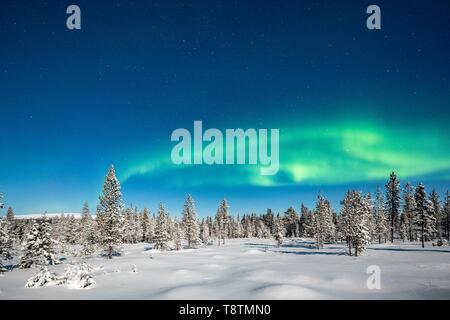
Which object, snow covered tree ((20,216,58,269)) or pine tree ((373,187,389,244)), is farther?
pine tree ((373,187,389,244))

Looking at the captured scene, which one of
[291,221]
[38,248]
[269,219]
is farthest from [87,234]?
[269,219]

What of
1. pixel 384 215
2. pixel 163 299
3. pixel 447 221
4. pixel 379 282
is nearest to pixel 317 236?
pixel 384 215

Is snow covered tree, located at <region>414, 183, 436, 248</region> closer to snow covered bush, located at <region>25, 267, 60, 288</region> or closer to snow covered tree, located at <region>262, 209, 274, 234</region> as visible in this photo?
snow covered bush, located at <region>25, 267, 60, 288</region>

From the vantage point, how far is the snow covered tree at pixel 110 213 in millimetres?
42750

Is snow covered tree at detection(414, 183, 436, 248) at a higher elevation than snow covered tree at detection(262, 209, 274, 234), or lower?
higher

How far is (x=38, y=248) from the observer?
36500mm

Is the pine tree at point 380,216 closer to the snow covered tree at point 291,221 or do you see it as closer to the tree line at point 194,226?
the tree line at point 194,226

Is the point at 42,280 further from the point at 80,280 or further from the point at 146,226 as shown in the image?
the point at 146,226

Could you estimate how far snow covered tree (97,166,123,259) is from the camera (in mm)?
42750

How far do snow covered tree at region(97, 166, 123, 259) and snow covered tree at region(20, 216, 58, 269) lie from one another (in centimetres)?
660

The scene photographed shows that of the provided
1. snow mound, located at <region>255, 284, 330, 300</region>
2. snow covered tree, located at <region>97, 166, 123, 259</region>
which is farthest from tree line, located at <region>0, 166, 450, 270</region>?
snow mound, located at <region>255, 284, 330, 300</region>

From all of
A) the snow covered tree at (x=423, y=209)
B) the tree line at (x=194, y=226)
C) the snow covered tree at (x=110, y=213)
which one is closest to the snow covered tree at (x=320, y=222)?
the tree line at (x=194, y=226)
